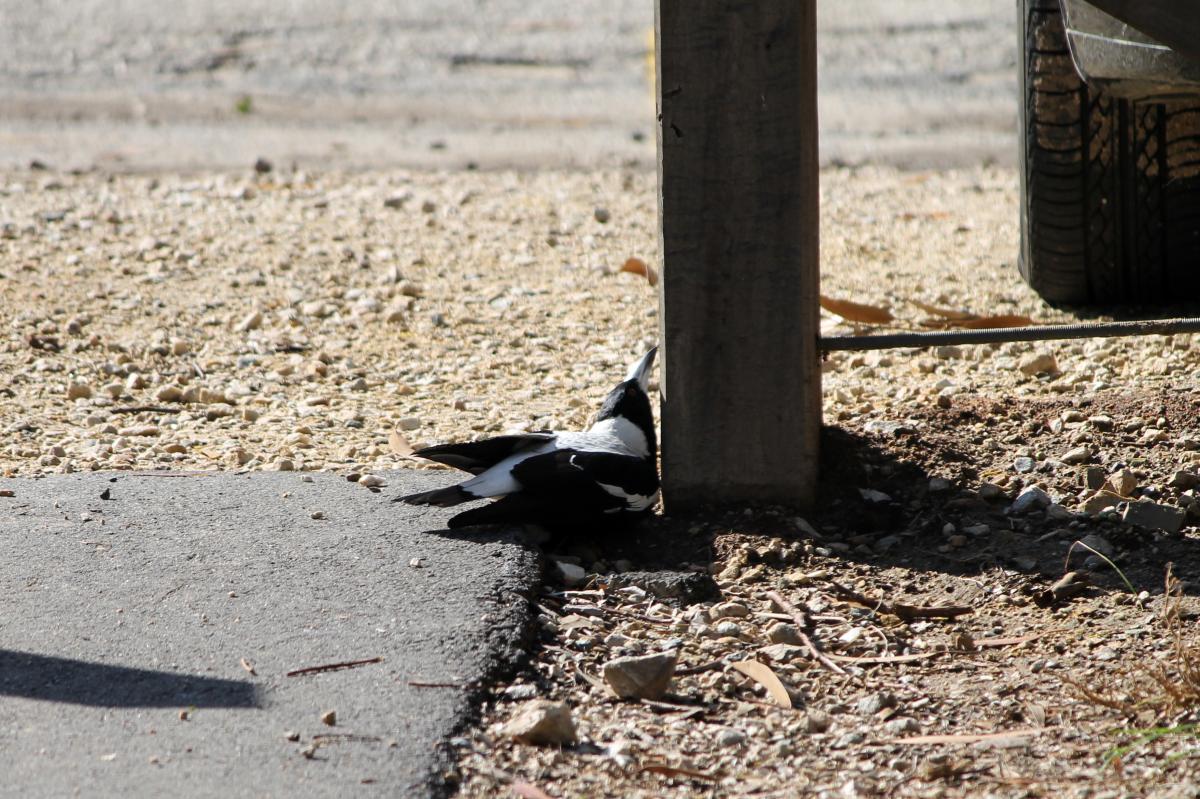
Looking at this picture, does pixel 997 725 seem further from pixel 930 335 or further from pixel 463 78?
pixel 463 78

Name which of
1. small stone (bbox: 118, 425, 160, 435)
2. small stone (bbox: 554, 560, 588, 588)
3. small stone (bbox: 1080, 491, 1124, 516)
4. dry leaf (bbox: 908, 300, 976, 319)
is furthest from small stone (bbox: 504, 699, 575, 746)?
dry leaf (bbox: 908, 300, 976, 319)

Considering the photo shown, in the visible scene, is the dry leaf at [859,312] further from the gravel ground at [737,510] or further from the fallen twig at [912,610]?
the fallen twig at [912,610]

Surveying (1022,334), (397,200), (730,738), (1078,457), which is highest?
(397,200)

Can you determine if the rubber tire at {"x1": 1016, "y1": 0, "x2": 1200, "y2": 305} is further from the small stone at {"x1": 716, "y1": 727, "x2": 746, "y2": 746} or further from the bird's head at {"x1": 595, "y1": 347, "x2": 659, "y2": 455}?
the small stone at {"x1": 716, "y1": 727, "x2": 746, "y2": 746}

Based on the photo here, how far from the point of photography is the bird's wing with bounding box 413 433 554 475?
11.2ft

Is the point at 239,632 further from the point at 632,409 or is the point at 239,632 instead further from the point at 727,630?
the point at 632,409

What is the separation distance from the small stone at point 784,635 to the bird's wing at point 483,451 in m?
0.81

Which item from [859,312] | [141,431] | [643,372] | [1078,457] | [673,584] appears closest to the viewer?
[673,584]

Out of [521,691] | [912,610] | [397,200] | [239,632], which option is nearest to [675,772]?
[521,691]

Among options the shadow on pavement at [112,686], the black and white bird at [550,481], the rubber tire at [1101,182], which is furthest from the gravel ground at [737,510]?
the shadow on pavement at [112,686]

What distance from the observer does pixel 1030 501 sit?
11.0ft

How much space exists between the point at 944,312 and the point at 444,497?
7.81ft

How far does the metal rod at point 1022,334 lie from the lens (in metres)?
3.28

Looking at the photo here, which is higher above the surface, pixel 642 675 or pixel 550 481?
pixel 550 481
